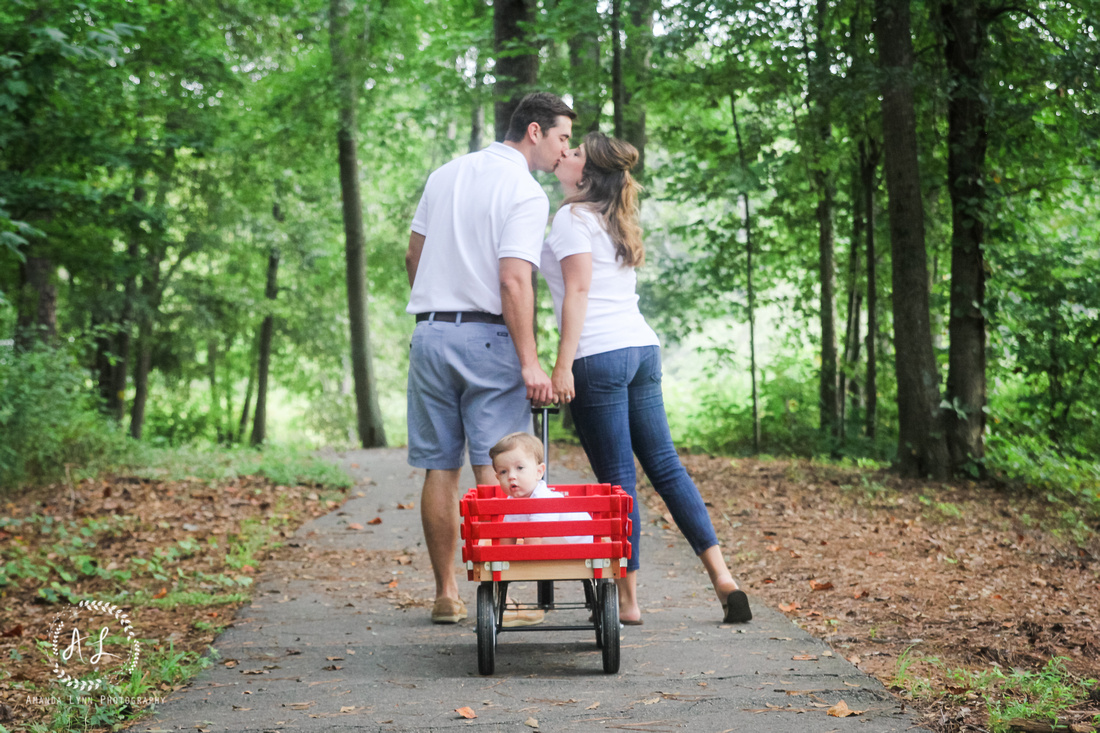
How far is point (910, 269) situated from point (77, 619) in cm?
756

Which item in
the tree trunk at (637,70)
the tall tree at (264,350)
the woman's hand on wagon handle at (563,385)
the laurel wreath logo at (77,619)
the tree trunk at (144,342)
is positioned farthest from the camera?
the tall tree at (264,350)

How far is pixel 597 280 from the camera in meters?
Result: 4.02

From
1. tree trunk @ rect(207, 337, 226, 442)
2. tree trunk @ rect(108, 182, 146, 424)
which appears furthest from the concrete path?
tree trunk @ rect(207, 337, 226, 442)

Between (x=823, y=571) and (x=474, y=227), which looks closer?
(x=474, y=227)

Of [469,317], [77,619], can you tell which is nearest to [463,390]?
[469,317]

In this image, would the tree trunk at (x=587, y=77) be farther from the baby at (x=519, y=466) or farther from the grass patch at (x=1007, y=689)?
the grass patch at (x=1007, y=689)

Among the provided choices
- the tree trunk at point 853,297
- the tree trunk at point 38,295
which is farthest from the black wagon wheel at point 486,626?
the tree trunk at point 38,295

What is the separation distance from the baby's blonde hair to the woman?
0.92 ft

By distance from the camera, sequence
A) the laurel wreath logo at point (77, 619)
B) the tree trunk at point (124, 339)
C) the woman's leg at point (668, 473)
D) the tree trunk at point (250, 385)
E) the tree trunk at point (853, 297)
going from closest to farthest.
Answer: the laurel wreath logo at point (77, 619), the woman's leg at point (668, 473), the tree trunk at point (853, 297), the tree trunk at point (124, 339), the tree trunk at point (250, 385)

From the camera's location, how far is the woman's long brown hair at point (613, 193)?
4.03m

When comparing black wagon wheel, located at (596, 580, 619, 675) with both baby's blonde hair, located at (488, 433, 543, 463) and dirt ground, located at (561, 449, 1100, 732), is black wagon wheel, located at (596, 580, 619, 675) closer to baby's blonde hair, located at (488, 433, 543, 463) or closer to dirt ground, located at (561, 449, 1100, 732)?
baby's blonde hair, located at (488, 433, 543, 463)

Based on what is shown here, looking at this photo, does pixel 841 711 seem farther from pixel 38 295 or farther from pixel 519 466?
pixel 38 295

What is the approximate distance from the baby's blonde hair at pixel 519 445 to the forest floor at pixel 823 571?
1471 millimetres

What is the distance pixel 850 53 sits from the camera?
948cm
